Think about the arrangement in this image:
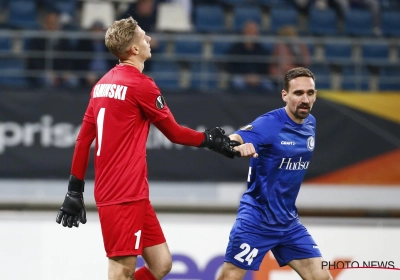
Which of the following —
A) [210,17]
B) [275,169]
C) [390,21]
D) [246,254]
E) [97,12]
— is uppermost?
[390,21]

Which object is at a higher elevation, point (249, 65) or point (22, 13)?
point (22, 13)

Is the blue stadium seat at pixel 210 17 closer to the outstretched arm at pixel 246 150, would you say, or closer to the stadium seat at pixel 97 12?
the stadium seat at pixel 97 12

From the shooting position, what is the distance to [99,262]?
6.67 metres

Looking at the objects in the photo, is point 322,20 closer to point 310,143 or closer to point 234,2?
point 234,2

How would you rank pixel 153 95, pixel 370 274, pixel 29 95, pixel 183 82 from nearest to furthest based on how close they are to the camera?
1. pixel 153 95
2. pixel 370 274
3. pixel 29 95
4. pixel 183 82

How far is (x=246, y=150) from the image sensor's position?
15.6ft

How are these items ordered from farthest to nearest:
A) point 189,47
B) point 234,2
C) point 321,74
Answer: point 234,2, point 189,47, point 321,74

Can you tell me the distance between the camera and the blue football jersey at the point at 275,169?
5.16m

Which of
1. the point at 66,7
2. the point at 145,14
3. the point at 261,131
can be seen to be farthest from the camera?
the point at 66,7

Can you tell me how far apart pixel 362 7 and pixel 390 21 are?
625mm

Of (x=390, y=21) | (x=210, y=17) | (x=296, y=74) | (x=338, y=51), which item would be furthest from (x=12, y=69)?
(x=296, y=74)

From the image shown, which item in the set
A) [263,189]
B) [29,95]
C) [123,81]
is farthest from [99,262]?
[29,95]

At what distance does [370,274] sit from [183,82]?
493 centimetres

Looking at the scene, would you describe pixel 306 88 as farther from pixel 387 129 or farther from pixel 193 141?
pixel 387 129
